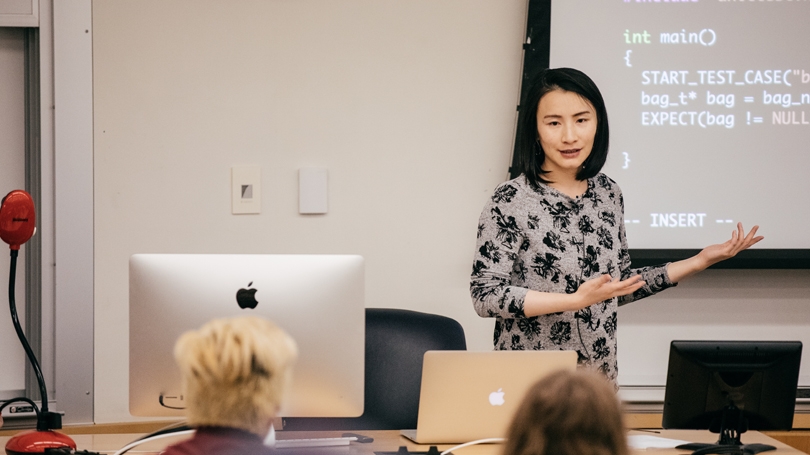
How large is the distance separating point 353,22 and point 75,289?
1.37 metres

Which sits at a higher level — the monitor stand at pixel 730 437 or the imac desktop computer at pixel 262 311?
the imac desktop computer at pixel 262 311

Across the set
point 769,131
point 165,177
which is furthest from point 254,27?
point 769,131

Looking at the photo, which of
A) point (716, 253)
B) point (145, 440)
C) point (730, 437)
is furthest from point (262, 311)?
point (716, 253)


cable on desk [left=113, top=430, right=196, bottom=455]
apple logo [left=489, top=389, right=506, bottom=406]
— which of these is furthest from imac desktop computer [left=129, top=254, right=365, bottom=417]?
apple logo [left=489, top=389, right=506, bottom=406]

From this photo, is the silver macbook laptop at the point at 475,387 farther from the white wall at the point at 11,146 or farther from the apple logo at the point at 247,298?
the white wall at the point at 11,146

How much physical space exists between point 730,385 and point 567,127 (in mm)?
725

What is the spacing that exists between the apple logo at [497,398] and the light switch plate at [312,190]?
1.39m

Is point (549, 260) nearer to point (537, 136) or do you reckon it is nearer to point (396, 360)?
point (537, 136)

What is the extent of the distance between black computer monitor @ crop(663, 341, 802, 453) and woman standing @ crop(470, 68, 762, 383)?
0.26 m

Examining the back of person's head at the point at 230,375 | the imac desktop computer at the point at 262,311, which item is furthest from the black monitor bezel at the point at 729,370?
the back of person's head at the point at 230,375

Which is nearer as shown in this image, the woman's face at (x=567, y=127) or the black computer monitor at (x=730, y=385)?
the black computer monitor at (x=730, y=385)

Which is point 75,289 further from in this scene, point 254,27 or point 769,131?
point 769,131

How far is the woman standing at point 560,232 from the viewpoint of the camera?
192cm

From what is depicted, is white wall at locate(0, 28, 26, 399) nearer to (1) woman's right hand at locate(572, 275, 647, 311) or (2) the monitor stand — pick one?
(1) woman's right hand at locate(572, 275, 647, 311)
